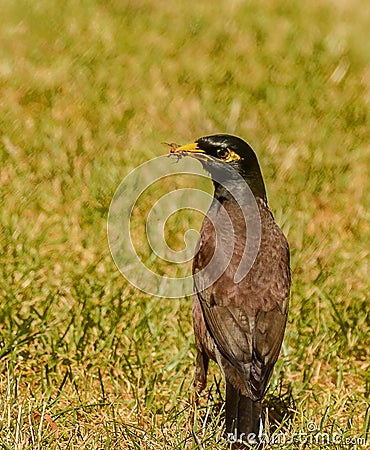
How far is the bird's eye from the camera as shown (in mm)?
4723

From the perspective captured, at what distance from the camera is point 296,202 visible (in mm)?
7027

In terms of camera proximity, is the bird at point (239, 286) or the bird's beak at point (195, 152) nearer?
the bird at point (239, 286)

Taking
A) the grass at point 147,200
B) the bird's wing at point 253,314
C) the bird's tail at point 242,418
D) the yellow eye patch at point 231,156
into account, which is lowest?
the grass at point 147,200

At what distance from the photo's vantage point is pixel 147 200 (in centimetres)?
691

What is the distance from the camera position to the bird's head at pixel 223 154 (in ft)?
15.5

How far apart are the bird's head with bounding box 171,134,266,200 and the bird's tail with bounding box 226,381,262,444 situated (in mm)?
1021

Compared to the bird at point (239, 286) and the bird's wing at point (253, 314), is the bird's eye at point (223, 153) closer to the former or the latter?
the bird at point (239, 286)

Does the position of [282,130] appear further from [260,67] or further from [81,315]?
[81,315]

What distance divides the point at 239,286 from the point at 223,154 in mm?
616

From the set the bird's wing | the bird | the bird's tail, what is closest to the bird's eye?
the bird

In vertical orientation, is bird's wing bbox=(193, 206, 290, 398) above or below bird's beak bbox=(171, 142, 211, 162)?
below

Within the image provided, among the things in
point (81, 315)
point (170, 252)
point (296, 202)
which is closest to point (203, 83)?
point (296, 202)

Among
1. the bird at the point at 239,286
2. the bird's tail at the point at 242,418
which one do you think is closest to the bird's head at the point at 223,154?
the bird at the point at 239,286

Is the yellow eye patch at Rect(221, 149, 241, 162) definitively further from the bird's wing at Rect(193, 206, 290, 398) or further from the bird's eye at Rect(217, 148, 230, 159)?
the bird's wing at Rect(193, 206, 290, 398)
